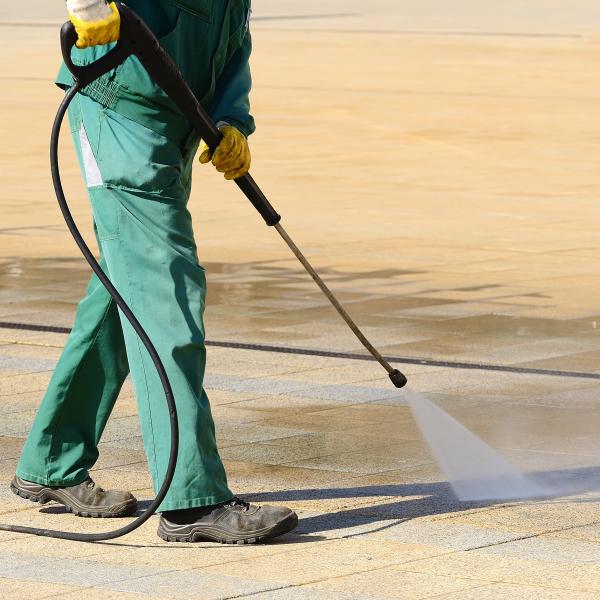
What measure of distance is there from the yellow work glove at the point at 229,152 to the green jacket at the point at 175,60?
0.31ft

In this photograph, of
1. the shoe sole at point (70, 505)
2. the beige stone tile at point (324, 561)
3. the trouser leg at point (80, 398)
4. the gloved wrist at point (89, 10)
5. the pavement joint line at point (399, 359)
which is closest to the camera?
the beige stone tile at point (324, 561)

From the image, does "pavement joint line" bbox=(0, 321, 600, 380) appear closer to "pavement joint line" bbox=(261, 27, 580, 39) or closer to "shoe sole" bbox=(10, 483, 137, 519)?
"shoe sole" bbox=(10, 483, 137, 519)

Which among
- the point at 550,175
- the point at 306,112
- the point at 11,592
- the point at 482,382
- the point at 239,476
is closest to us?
the point at 11,592

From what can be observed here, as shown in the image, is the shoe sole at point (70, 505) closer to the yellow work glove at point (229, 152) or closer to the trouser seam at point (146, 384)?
the trouser seam at point (146, 384)

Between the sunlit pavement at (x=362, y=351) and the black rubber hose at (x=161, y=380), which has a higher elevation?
the black rubber hose at (x=161, y=380)

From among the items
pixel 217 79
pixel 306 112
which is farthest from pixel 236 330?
pixel 306 112

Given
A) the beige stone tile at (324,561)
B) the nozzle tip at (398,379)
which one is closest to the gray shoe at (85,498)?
the beige stone tile at (324,561)

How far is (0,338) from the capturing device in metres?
9.59

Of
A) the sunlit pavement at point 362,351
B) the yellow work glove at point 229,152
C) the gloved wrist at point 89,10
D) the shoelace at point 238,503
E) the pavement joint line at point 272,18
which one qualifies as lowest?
the pavement joint line at point 272,18

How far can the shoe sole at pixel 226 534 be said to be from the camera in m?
5.69

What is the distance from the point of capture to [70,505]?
6.14m

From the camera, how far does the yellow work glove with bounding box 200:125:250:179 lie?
5945 mm

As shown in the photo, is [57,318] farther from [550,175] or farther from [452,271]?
[550,175]

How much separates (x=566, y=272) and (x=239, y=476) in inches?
235
